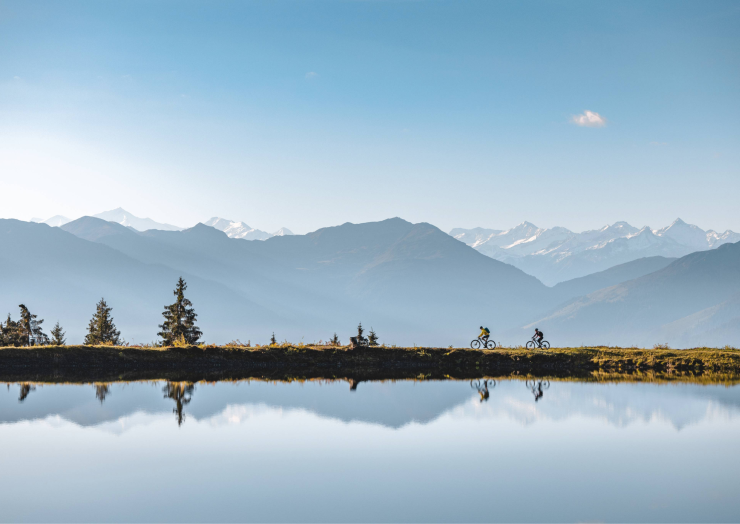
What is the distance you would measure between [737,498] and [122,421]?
20.2 m

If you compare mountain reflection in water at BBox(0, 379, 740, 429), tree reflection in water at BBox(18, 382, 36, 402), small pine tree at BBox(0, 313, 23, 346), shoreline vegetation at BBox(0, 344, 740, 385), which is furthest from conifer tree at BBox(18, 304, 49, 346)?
mountain reflection in water at BBox(0, 379, 740, 429)

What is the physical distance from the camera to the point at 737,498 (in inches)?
592

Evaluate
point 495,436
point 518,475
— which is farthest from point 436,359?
point 518,475

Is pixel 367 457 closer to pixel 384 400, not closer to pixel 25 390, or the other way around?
pixel 384 400

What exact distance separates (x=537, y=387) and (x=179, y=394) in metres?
18.8

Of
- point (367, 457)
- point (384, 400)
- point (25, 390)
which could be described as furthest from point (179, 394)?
point (367, 457)

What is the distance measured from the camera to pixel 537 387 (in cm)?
3278

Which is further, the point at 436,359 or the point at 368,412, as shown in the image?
the point at 436,359

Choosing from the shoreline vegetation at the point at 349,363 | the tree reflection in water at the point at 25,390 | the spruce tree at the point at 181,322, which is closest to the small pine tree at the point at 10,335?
the spruce tree at the point at 181,322

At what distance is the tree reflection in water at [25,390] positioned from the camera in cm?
2752

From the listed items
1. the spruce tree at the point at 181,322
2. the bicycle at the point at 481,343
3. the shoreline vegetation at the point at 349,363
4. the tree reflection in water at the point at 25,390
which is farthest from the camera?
the spruce tree at the point at 181,322

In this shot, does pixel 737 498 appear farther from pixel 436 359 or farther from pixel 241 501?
pixel 436 359

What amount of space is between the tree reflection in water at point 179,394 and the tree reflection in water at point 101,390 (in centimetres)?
271

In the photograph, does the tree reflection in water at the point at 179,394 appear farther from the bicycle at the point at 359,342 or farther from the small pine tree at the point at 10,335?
the small pine tree at the point at 10,335
